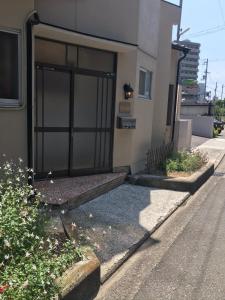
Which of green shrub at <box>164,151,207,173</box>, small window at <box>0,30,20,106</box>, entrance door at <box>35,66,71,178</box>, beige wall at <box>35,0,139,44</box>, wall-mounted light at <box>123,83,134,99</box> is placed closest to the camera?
small window at <box>0,30,20,106</box>

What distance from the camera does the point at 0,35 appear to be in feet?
18.5

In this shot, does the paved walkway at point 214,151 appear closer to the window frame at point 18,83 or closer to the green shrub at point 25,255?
the window frame at point 18,83

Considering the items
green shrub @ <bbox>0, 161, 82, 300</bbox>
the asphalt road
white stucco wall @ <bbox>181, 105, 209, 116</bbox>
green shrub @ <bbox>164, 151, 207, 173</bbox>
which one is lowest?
the asphalt road

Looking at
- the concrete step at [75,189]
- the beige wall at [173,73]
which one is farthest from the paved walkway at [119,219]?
the beige wall at [173,73]

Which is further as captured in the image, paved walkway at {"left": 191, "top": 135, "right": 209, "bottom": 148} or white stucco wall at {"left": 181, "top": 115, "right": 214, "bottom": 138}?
white stucco wall at {"left": 181, "top": 115, "right": 214, "bottom": 138}

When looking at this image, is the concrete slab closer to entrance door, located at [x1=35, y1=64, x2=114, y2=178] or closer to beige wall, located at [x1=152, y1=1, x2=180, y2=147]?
entrance door, located at [x1=35, y1=64, x2=114, y2=178]

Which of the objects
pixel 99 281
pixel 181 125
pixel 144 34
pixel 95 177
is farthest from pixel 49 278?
pixel 181 125

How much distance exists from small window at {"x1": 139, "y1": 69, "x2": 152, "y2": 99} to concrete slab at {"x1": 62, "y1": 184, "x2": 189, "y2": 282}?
272 cm

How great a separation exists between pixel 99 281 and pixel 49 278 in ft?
3.70

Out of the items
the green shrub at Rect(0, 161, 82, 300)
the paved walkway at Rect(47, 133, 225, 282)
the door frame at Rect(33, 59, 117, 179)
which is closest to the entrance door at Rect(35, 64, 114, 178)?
the door frame at Rect(33, 59, 117, 179)

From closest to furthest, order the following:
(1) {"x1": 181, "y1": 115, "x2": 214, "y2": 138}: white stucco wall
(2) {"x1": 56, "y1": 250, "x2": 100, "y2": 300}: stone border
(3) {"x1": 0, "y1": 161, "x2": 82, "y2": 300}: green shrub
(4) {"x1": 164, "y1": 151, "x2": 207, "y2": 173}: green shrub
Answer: (3) {"x1": 0, "y1": 161, "x2": 82, "y2": 300}: green shrub, (2) {"x1": 56, "y1": 250, "x2": 100, "y2": 300}: stone border, (4) {"x1": 164, "y1": 151, "x2": 207, "y2": 173}: green shrub, (1) {"x1": 181, "y1": 115, "x2": 214, "y2": 138}: white stucco wall

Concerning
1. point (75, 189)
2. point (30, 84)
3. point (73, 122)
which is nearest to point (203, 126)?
point (73, 122)

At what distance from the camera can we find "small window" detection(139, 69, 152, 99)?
9.91m

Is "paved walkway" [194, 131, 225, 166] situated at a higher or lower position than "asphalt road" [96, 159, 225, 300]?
lower
